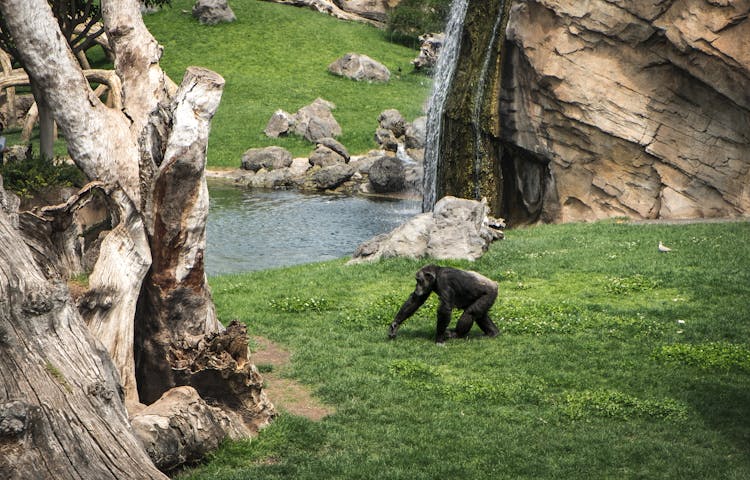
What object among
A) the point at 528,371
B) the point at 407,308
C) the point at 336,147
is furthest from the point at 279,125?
the point at 528,371

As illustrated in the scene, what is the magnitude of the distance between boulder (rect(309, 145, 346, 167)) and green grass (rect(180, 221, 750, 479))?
77.4ft

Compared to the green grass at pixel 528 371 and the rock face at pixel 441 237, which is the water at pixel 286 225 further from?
the green grass at pixel 528 371

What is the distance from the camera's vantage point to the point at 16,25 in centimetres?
1166

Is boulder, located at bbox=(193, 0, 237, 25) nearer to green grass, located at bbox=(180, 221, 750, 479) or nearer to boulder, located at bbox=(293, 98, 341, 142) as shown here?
boulder, located at bbox=(293, 98, 341, 142)

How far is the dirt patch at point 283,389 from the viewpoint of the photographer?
1362cm

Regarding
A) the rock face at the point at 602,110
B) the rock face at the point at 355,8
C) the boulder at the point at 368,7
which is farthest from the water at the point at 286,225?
the boulder at the point at 368,7

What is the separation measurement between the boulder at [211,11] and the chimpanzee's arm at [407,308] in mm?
56901

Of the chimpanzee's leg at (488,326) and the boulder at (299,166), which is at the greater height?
the chimpanzee's leg at (488,326)

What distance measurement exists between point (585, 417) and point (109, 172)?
24.8ft

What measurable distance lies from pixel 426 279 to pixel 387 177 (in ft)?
89.3

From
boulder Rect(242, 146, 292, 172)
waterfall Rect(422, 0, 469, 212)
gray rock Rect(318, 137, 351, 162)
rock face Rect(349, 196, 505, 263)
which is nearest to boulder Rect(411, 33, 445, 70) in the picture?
gray rock Rect(318, 137, 351, 162)

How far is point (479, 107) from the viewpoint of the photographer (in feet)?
109

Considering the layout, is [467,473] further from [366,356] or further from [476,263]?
[476,263]

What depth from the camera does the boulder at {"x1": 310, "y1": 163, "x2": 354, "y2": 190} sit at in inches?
1752
